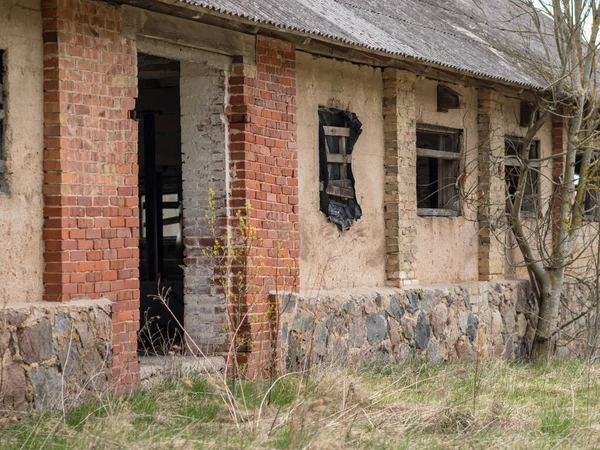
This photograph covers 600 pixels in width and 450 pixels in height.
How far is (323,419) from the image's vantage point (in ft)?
22.2

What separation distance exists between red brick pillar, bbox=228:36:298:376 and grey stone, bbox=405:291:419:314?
6.71 ft

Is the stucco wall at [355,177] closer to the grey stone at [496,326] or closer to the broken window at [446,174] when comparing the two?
the broken window at [446,174]

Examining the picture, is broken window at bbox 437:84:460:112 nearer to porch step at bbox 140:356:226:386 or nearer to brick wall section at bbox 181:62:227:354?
brick wall section at bbox 181:62:227:354

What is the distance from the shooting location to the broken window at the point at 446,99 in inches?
509

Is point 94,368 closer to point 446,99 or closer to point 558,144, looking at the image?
point 446,99

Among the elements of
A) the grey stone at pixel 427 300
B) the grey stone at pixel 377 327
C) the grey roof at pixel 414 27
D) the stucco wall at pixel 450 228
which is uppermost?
the grey roof at pixel 414 27

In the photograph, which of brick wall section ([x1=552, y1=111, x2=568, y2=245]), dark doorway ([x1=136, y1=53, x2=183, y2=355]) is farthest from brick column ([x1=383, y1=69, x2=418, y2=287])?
brick wall section ([x1=552, y1=111, x2=568, y2=245])

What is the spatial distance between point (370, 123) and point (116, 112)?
3989mm

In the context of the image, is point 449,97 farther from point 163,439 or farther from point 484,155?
point 163,439

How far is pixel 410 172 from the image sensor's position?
12.2 metres

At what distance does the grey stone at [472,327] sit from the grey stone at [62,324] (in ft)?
21.7

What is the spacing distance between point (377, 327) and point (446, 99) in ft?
10.1

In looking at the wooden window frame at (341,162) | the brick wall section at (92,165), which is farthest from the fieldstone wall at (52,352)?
the wooden window frame at (341,162)

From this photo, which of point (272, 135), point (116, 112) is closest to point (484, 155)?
point (272, 135)
